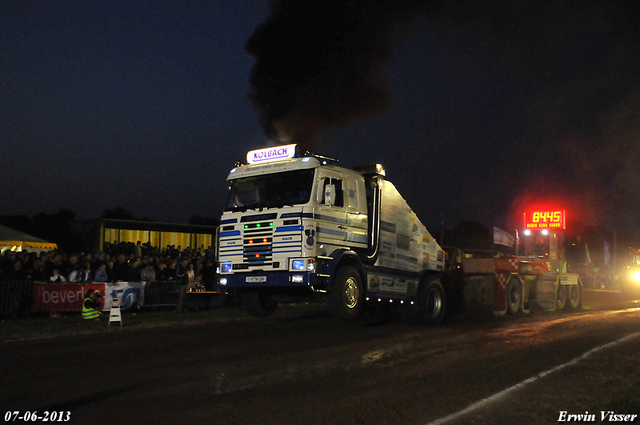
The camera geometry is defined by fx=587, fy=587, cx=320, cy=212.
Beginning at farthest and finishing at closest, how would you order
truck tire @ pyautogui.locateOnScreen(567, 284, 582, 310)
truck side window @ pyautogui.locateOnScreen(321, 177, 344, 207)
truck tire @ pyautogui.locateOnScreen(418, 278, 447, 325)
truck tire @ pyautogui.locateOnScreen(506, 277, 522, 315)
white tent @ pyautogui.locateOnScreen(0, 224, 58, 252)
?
white tent @ pyautogui.locateOnScreen(0, 224, 58, 252) → truck tire @ pyautogui.locateOnScreen(567, 284, 582, 310) → truck tire @ pyautogui.locateOnScreen(506, 277, 522, 315) → truck tire @ pyautogui.locateOnScreen(418, 278, 447, 325) → truck side window @ pyautogui.locateOnScreen(321, 177, 344, 207)

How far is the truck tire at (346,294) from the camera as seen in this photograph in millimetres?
12148

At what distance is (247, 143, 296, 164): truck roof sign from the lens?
12.9 meters

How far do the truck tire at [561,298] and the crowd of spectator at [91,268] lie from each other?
12.1m

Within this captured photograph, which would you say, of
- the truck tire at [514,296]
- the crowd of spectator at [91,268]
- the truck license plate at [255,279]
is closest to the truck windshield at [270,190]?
the truck license plate at [255,279]

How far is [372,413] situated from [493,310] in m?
12.6

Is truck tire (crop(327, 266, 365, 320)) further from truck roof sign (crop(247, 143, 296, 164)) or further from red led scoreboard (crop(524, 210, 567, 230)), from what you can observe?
red led scoreboard (crop(524, 210, 567, 230))

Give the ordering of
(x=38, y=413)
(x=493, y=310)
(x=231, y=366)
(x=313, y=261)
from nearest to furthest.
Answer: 1. (x=38, y=413)
2. (x=231, y=366)
3. (x=313, y=261)
4. (x=493, y=310)

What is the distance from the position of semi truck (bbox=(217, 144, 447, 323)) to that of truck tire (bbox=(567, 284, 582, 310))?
9.44 meters

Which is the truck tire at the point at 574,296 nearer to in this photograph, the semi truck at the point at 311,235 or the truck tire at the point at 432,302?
the truck tire at the point at 432,302

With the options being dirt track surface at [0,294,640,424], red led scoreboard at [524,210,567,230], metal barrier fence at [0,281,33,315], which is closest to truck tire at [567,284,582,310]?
red led scoreboard at [524,210,567,230]

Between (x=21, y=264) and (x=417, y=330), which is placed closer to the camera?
(x=417, y=330)

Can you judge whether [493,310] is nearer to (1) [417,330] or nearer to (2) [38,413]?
(1) [417,330]

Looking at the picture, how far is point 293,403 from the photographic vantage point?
6219 millimetres

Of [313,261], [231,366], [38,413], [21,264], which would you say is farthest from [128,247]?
[38,413]
